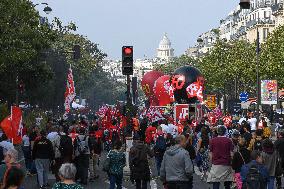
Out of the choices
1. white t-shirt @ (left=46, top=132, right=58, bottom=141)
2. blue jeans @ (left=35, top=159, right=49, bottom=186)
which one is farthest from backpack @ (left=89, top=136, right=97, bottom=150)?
blue jeans @ (left=35, top=159, right=49, bottom=186)

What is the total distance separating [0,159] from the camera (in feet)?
64.2

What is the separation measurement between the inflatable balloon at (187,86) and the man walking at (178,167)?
36687 millimetres

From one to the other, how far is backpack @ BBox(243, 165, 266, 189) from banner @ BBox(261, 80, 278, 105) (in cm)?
4162

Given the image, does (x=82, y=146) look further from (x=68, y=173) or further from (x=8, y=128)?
(x=68, y=173)

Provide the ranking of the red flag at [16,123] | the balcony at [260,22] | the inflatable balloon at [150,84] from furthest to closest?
the balcony at [260,22] → the inflatable balloon at [150,84] → the red flag at [16,123]

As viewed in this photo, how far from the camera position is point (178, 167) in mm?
16578

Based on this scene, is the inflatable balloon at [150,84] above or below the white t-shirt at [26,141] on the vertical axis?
above

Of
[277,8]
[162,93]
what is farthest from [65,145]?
[277,8]

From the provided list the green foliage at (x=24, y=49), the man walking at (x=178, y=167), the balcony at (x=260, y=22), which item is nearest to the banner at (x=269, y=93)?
the green foliage at (x=24, y=49)

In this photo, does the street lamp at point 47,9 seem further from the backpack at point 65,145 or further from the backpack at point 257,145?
the backpack at point 257,145

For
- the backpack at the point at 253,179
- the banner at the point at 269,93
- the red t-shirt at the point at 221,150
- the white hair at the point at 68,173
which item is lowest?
the backpack at the point at 253,179

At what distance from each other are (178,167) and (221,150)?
9.56ft

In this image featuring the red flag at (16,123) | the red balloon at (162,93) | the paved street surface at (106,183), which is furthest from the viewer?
the red balloon at (162,93)

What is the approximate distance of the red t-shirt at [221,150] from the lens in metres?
19.2
